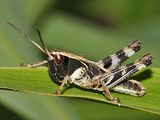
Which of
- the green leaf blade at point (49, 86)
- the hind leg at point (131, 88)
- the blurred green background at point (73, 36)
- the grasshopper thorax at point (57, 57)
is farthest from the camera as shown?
the blurred green background at point (73, 36)

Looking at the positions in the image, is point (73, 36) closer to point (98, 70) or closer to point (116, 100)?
point (98, 70)

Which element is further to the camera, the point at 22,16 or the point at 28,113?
the point at 22,16

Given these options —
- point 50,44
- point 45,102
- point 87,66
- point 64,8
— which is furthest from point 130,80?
point 64,8

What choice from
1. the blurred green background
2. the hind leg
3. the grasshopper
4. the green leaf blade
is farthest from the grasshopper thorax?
the hind leg

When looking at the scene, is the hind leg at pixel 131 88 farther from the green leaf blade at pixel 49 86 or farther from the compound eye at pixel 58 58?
the compound eye at pixel 58 58

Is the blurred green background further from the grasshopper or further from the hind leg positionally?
the hind leg

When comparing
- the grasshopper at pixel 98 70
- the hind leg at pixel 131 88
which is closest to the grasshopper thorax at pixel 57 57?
the grasshopper at pixel 98 70

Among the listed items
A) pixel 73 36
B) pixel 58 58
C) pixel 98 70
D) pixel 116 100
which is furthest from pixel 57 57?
pixel 73 36

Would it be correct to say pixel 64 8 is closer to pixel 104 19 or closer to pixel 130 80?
pixel 104 19
